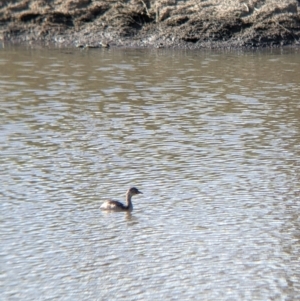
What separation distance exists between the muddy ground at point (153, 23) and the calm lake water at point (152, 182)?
354cm

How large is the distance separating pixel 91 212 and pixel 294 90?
8.12m

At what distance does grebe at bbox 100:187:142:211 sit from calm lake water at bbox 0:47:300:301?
0.33ft

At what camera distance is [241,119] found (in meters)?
15.2

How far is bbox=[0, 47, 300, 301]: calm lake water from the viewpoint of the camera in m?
8.50

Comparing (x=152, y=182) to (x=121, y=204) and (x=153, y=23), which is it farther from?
(x=153, y=23)

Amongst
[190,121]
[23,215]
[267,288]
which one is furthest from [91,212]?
[190,121]

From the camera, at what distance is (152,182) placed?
37.8 ft

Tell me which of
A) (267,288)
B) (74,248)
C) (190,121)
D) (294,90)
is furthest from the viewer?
(294,90)

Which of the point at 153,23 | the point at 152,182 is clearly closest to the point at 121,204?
the point at 152,182

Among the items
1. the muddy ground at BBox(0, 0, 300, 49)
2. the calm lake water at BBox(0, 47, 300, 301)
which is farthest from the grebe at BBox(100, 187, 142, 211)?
the muddy ground at BBox(0, 0, 300, 49)

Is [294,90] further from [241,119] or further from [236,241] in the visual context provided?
[236,241]

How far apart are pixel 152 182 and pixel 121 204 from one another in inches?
55.8

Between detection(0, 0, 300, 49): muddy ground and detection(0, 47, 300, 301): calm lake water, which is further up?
detection(0, 0, 300, 49): muddy ground

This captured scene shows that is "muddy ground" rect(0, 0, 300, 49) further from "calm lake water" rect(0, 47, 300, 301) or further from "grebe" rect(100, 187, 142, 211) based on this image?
"grebe" rect(100, 187, 142, 211)
